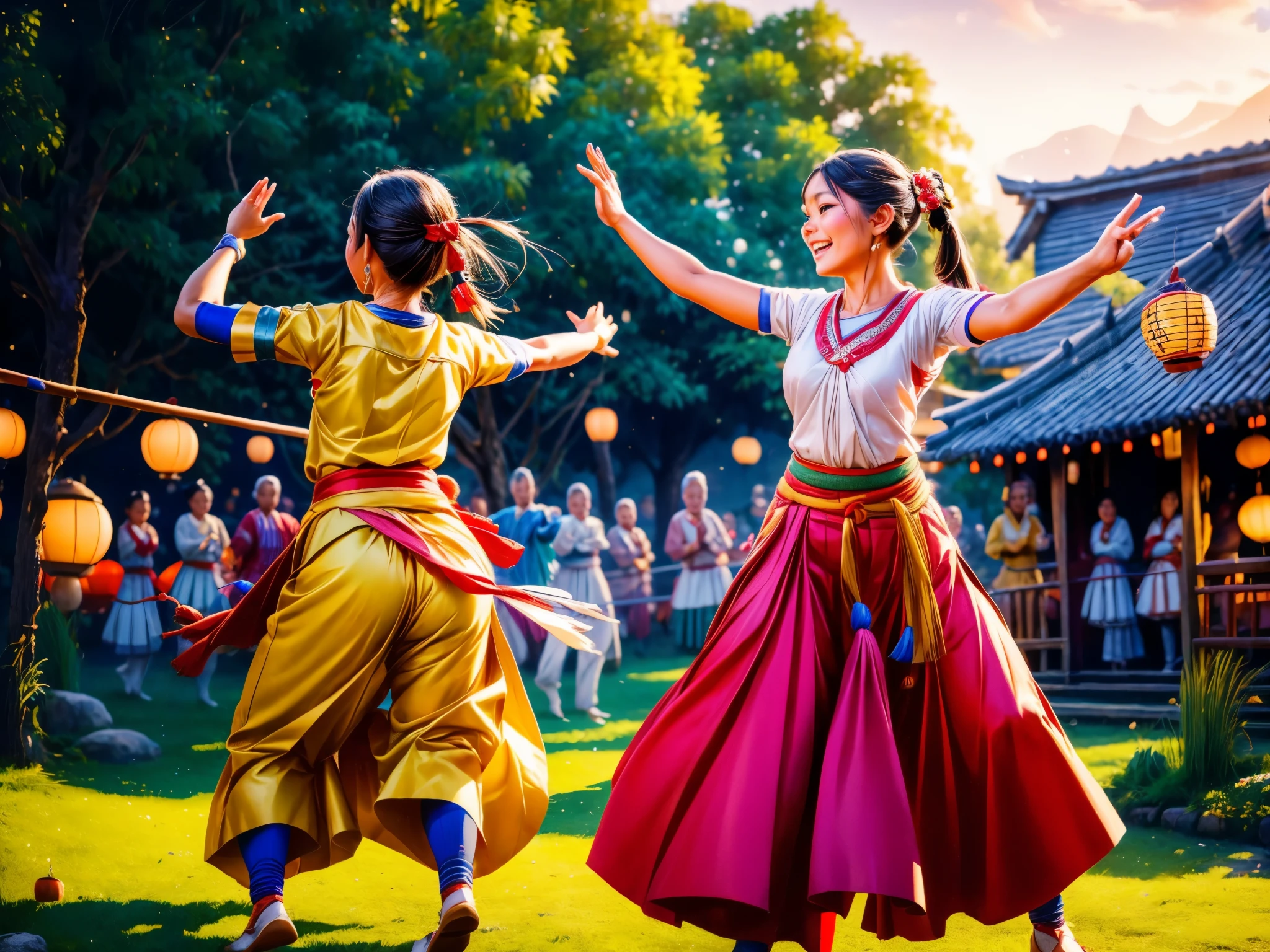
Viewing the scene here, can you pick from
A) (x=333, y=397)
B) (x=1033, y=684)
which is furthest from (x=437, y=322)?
(x=1033, y=684)

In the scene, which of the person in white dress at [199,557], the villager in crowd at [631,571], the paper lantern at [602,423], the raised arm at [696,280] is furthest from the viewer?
the paper lantern at [602,423]

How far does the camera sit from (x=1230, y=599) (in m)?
7.35

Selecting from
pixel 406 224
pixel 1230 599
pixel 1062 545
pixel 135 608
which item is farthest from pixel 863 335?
pixel 1062 545

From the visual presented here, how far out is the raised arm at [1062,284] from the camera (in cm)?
257

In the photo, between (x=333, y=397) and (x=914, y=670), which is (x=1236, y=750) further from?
(x=333, y=397)

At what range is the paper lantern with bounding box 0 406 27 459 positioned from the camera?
6.20m

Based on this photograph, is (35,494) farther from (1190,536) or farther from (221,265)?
(1190,536)

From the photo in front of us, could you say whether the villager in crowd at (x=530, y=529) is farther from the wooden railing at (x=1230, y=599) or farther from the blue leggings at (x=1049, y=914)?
the blue leggings at (x=1049, y=914)

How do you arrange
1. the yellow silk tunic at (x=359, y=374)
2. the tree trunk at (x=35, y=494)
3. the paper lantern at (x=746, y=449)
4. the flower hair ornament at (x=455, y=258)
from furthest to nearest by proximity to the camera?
1. the paper lantern at (x=746, y=449)
2. the tree trunk at (x=35, y=494)
3. the flower hair ornament at (x=455, y=258)
4. the yellow silk tunic at (x=359, y=374)

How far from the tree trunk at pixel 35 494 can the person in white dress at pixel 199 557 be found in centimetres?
277

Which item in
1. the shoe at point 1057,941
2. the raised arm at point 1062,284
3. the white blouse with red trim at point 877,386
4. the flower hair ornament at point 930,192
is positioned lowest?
the shoe at point 1057,941

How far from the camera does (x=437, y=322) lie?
10.1ft

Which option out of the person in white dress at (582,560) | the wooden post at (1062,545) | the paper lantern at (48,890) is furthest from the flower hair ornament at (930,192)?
the wooden post at (1062,545)

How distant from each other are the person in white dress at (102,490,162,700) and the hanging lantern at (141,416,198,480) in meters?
0.89
